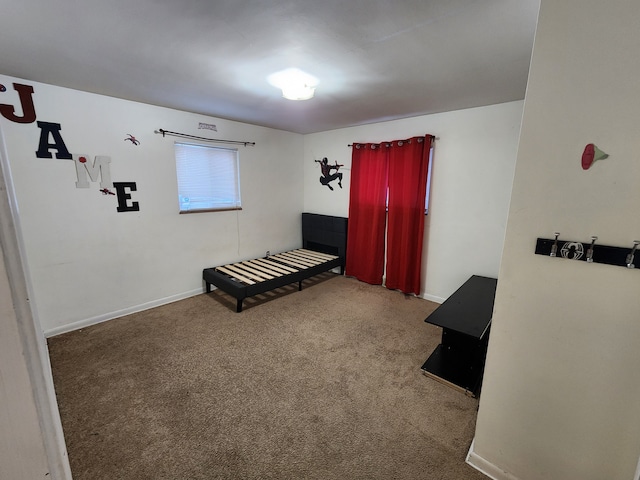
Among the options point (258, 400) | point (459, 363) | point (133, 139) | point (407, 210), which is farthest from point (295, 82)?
point (459, 363)

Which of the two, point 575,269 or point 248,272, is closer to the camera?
point 575,269

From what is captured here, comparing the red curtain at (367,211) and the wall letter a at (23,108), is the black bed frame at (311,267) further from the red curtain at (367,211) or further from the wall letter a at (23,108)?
the wall letter a at (23,108)

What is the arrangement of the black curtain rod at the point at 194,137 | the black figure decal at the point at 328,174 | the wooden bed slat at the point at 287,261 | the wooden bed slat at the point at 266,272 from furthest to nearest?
the black figure decal at the point at 328,174 → the wooden bed slat at the point at 287,261 → the wooden bed slat at the point at 266,272 → the black curtain rod at the point at 194,137

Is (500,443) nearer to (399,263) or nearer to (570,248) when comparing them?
(570,248)

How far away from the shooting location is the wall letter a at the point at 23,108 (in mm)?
2215

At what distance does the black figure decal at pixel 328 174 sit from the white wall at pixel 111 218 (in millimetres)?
1016

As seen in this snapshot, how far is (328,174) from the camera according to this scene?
439 cm

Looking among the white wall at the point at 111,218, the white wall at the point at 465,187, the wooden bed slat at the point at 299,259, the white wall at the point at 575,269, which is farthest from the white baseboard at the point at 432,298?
the white wall at the point at 111,218

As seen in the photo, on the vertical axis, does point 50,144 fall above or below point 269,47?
below

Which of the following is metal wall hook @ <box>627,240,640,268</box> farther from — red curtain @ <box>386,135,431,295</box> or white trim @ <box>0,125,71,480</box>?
red curtain @ <box>386,135,431,295</box>

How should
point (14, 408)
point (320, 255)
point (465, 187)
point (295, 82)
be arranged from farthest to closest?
point (320, 255), point (465, 187), point (295, 82), point (14, 408)

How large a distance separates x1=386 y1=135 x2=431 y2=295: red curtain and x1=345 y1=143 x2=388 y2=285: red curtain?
0.14m

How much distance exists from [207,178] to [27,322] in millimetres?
3460

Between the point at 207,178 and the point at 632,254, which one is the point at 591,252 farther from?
the point at 207,178
